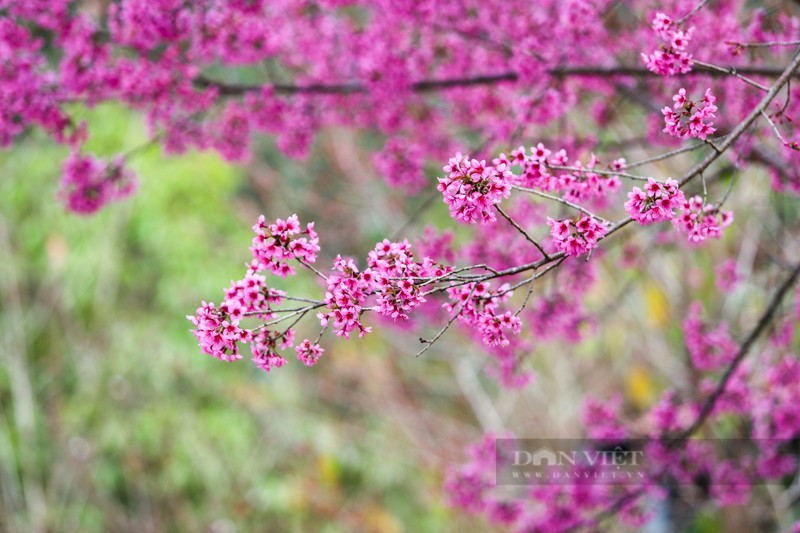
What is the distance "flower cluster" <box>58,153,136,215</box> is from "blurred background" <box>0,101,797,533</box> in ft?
9.49

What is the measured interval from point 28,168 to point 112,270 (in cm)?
146

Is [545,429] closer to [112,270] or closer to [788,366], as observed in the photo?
[788,366]

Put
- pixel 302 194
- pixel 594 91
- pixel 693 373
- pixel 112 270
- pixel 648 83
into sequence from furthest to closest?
pixel 302 194 < pixel 112 270 < pixel 693 373 < pixel 594 91 < pixel 648 83

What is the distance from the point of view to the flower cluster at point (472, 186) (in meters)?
1.50

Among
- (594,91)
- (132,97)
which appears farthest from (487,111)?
(132,97)

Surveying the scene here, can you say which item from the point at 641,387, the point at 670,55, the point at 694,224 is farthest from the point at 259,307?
the point at 641,387

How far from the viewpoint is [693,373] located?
4.88 m

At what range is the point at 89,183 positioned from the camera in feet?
10.3

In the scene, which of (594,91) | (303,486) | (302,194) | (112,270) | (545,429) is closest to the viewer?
(594,91)

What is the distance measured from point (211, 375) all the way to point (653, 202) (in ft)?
20.7

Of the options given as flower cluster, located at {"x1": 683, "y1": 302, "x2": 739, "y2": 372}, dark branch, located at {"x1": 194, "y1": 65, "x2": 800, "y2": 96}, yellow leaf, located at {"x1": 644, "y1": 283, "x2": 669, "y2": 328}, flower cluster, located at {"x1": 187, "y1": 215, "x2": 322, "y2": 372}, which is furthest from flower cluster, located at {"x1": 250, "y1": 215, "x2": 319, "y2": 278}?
yellow leaf, located at {"x1": 644, "y1": 283, "x2": 669, "y2": 328}

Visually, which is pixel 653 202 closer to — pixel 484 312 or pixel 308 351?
pixel 484 312

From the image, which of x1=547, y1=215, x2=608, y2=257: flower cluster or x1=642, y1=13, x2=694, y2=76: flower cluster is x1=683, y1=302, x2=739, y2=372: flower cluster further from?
x1=547, y1=215, x2=608, y2=257: flower cluster

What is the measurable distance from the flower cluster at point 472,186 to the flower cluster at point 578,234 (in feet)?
0.46
